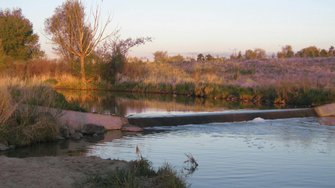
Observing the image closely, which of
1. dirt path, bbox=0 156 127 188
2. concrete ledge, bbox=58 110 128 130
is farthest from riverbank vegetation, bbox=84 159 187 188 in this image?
concrete ledge, bbox=58 110 128 130

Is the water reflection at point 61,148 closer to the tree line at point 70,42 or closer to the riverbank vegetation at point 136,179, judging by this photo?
the riverbank vegetation at point 136,179

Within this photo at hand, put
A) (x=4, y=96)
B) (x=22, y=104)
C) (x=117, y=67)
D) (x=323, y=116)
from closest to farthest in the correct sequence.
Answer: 1. (x=4, y=96)
2. (x=22, y=104)
3. (x=323, y=116)
4. (x=117, y=67)

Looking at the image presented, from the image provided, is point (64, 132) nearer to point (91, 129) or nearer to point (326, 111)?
point (91, 129)

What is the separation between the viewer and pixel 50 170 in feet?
29.0

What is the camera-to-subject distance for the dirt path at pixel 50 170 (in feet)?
26.2

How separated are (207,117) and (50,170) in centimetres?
1168

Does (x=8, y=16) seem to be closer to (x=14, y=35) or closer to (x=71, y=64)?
(x=14, y=35)

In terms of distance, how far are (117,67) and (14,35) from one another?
56.7 ft

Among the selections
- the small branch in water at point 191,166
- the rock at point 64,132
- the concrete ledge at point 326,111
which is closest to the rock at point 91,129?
the rock at point 64,132

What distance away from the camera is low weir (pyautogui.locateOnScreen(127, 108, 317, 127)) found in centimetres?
1865

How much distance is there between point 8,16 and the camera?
56.3 m

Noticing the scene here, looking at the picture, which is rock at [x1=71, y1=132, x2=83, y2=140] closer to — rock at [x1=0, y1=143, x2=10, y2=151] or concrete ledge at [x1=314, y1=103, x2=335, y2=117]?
rock at [x1=0, y1=143, x2=10, y2=151]

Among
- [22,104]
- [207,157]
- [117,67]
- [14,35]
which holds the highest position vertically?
[14,35]

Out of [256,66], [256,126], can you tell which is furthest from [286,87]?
[256,66]
